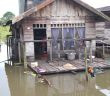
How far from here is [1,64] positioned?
18.8 metres

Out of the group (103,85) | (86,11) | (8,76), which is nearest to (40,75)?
(8,76)

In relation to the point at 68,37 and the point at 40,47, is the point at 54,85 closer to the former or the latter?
the point at 68,37

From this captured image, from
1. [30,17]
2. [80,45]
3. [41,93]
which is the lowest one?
[41,93]

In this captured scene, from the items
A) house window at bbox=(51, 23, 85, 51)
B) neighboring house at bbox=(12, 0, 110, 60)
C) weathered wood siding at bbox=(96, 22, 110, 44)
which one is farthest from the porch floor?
weathered wood siding at bbox=(96, 22, 110, 44)

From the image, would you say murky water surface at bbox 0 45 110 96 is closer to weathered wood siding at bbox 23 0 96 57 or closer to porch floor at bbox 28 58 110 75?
porch floor at bbox 28 58 110 75

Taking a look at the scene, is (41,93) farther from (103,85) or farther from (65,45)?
(65,45)

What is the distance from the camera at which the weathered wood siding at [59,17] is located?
17406 millimetres

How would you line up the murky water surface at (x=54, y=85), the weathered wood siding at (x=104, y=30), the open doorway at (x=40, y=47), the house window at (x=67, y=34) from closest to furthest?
the murky water surface at (x=54, y=85), the house window at (x=67, y=34), the open doorway at (x=40, y=47), the weathered wood siding at (x=104, y=30)

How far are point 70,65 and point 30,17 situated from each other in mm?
4550

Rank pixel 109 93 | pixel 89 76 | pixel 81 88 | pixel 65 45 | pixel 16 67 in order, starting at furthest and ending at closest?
pixel 65 45
pixel 16 67
pixel 89 76
pixel 81 88
pixel 109 93

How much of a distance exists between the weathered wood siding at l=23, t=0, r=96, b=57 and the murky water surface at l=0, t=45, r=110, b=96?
334 centimetres

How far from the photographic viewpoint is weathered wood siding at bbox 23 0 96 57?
57.1 ft

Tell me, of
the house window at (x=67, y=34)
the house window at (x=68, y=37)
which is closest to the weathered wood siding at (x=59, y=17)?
the house window at (x=67, y=34)

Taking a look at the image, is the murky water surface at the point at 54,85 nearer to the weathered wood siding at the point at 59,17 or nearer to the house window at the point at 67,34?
the weathered wood siding at the point at 59,17
